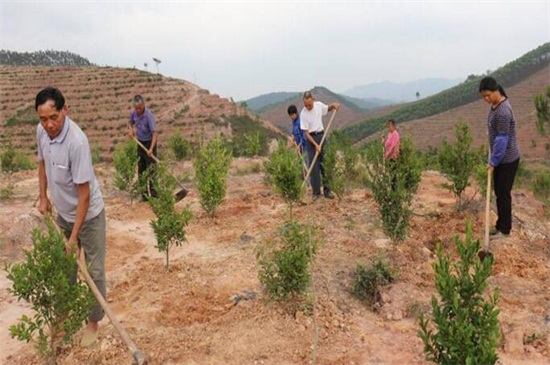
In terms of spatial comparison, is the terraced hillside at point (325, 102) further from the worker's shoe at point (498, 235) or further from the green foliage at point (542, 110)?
the worker's shoe at point (498, 235)

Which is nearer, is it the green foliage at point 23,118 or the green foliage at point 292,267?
the green foliage at point 292,267

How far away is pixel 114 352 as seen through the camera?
317 centimetres

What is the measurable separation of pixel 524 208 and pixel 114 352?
6006mm

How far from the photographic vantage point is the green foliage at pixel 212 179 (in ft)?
21.5

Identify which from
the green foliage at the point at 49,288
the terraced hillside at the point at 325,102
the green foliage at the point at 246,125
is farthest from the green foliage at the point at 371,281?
the terraced hillside at the point at 325,102

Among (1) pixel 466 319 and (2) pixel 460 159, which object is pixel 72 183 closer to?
(1) pixel 466 319

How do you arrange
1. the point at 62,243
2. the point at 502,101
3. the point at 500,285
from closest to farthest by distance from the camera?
1. the point at 62,243
2. the point at 500,285
3. the point at 502,101

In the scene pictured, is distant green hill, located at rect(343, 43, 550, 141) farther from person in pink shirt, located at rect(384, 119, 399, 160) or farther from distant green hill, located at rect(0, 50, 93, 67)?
person in pink shirt, located at rect(384, 119, 399, 160)

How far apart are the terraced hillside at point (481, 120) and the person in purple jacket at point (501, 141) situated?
Answer: 1292 inches

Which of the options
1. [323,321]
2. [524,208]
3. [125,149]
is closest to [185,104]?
[125,149]

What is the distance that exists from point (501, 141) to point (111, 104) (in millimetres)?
35430

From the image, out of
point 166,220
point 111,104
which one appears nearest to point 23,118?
point 111,104

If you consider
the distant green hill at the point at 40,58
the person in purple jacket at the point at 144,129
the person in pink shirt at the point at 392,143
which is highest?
the distant green hill at the point at 40,58

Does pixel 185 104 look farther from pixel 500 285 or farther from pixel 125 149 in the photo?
pixel 500 285
